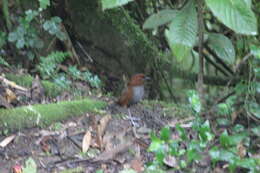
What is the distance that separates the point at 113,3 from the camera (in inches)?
118

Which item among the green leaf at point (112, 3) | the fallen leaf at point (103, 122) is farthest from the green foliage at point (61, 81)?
the green leaf at point (112, 3)

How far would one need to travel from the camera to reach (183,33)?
3221mm

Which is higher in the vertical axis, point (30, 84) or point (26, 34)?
point (26, 34)

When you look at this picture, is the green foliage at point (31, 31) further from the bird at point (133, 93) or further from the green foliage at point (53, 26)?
the bird at point (133, 93)

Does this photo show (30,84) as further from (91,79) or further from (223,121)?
(223,121)

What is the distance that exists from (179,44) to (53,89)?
5.58 ft

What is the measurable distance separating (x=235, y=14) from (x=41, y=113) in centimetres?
184

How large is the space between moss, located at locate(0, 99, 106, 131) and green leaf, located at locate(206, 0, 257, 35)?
1672mm

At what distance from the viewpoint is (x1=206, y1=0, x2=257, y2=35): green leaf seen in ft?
9.61

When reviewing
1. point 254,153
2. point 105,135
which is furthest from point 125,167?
point 254,153

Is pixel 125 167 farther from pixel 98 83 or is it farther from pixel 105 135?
pixel 98 83

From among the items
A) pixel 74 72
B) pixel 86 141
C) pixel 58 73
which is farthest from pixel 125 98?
pixel 58 73

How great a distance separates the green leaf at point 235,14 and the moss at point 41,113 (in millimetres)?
1672

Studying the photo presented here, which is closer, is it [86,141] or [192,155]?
[192,155]
